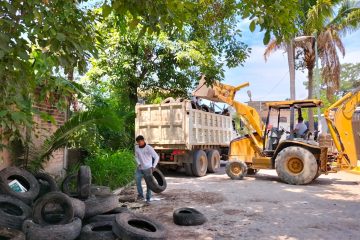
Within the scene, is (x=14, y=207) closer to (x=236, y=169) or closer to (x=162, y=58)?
(x=236, y=169)

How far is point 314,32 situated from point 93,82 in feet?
40.8

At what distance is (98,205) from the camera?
636cm

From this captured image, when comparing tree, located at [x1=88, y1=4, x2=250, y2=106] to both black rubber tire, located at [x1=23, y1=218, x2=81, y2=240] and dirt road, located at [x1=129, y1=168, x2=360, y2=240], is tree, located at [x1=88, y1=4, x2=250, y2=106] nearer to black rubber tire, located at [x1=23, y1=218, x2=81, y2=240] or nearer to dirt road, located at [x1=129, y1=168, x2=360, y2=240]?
dirt road, located at [x1=129, y1=168, x2=360, y2=240]

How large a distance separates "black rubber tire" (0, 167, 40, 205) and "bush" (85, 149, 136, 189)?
10.2 ft

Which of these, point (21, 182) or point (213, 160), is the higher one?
point (213, 160)

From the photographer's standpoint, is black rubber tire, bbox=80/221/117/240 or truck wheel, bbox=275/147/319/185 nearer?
black rubber tire, bbox=80/221/117/240

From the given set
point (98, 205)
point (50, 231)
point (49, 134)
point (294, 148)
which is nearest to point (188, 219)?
point (98, 205)

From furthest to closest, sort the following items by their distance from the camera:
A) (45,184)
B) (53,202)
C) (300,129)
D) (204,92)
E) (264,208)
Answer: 1. (204,92)
2. (300,129)
3. (264,208)
4. (45,184)
5. (53,202)

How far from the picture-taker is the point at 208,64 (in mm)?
13742

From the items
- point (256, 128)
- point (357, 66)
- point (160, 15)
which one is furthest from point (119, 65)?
point (357, 66)

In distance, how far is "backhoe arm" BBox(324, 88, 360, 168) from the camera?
450 inches

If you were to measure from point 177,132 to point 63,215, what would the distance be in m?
7.44

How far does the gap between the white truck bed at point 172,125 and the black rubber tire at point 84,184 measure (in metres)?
5.92

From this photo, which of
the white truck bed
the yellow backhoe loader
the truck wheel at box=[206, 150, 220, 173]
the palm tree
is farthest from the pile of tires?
the palm tree
